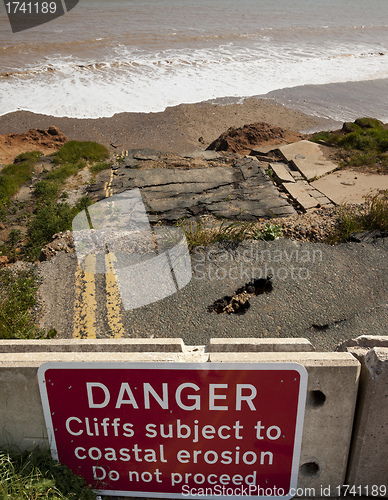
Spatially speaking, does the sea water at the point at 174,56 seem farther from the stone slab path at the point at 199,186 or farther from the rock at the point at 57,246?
the rock at the point at 57,246

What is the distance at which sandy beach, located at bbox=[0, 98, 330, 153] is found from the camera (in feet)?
39.6

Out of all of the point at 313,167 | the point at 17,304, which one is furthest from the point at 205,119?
the point at 17,304

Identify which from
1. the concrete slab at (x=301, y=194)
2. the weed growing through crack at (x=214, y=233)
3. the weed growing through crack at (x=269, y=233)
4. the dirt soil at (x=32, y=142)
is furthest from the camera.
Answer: the dirt soil at (x=32, y=142)

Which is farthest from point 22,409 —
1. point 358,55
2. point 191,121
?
point 358,55

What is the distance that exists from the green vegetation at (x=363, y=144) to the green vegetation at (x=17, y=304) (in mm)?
6248

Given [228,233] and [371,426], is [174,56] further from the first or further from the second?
[371,426]

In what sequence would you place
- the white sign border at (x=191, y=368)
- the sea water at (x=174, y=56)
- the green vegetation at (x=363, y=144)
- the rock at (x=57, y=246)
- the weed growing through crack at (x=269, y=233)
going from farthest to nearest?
the sea water at (x=174, y=56)
the green vegetation at (x=363, y=144)
the weed growing through crack at (x=269, y=233)
the rock at (x=57, y=246)
the white sign border at (x=191, y=368)

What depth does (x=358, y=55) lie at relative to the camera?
2298 centimetres

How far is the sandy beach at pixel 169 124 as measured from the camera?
1207cm

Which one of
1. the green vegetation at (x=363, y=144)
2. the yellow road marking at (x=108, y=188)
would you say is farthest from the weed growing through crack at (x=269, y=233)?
the green vegetation at (x=363, y=144)

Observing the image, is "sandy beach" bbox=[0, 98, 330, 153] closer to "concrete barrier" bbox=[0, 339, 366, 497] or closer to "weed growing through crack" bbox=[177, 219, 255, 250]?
"weed growing through crack" bbox=[177, 219, 255, 250]

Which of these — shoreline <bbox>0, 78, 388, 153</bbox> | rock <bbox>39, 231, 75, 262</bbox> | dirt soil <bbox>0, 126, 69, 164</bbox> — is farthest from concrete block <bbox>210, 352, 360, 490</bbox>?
dirt soil <bbox>0, 126, 69, 164</bbox>

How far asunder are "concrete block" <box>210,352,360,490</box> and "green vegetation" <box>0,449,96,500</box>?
1.15 meters

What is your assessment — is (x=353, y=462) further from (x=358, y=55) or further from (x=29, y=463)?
(x=358, y=55)
